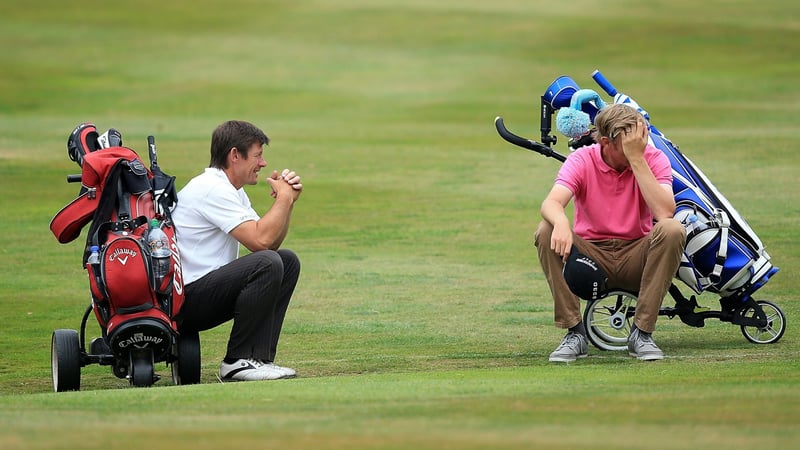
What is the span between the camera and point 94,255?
6.47 meters

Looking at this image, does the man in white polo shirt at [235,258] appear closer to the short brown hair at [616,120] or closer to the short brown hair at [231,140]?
the short brown hair at [231,140]

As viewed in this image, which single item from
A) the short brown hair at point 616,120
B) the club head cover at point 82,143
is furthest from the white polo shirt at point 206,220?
the short brown hair at point 616,120

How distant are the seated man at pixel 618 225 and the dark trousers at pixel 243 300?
1.42 meters

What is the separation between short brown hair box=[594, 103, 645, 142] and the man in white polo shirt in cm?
158

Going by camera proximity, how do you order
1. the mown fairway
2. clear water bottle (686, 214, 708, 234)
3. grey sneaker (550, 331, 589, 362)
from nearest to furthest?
the mown fairway, grey sneaker (550, 331, 589, 362), clear water bottle (686, 214, 708, 234)

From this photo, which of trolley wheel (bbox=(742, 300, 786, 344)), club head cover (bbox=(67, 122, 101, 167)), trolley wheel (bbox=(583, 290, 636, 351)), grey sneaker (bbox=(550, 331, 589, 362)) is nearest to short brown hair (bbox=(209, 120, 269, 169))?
club head cover (bbox=(67, 122, 101, 167))

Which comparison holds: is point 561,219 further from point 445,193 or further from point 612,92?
point 445,193

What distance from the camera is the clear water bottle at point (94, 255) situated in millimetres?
6442

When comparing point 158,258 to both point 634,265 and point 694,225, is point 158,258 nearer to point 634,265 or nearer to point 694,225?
point 634,265

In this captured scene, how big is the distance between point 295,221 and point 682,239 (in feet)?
24.6

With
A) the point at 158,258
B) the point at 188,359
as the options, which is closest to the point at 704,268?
the point at 188,359

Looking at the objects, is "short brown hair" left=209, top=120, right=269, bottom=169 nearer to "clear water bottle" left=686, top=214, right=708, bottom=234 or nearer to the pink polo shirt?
the pink polo shirt

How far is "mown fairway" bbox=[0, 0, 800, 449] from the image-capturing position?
5160 mm

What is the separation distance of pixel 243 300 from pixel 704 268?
2511 mm
